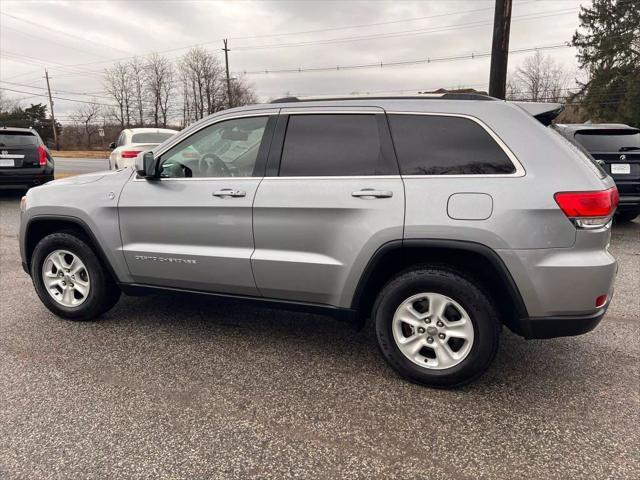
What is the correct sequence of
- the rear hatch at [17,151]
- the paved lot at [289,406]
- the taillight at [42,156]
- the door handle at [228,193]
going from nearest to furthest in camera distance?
the paved lot at [289,406] → the door handle at [228,193] → the rear hatch at [17,151] → the taillight at [42,156]

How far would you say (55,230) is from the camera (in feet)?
13.6

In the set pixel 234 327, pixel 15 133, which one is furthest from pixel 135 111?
pixel 234 327

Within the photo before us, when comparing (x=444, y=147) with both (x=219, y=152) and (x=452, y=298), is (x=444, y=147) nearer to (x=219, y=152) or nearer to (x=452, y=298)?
(x=452, y=298)

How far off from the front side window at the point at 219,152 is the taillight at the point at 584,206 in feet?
6.43

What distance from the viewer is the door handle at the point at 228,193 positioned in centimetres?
329

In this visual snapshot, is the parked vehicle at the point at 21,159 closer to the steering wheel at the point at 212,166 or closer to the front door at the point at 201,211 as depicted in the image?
the front door at the point at 201,211

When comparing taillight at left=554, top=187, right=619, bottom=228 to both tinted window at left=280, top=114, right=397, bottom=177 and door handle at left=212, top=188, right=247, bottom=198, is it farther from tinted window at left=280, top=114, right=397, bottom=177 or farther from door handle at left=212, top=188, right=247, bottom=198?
door handle at left=212, top=188, right=247, bottom=198

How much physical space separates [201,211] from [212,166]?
14.5 inches

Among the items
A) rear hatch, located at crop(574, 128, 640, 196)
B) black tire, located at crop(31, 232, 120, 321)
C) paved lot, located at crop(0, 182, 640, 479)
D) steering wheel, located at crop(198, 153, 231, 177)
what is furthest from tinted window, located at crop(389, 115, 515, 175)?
rear hatch, located at crop(574, 128, 640, 196)

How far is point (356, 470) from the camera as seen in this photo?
226cm

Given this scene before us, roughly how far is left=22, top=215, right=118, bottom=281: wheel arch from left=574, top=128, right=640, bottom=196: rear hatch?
271 inches

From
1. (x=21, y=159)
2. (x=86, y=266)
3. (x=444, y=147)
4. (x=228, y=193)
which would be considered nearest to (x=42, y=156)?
(x=21, y=159)

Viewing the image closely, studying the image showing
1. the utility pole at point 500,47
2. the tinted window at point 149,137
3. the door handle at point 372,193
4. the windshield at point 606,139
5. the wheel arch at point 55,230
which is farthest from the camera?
the tinted window at point 149,137

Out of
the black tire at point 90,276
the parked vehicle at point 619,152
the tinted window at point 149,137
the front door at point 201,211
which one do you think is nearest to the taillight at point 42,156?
the tinted window at point 149,137
